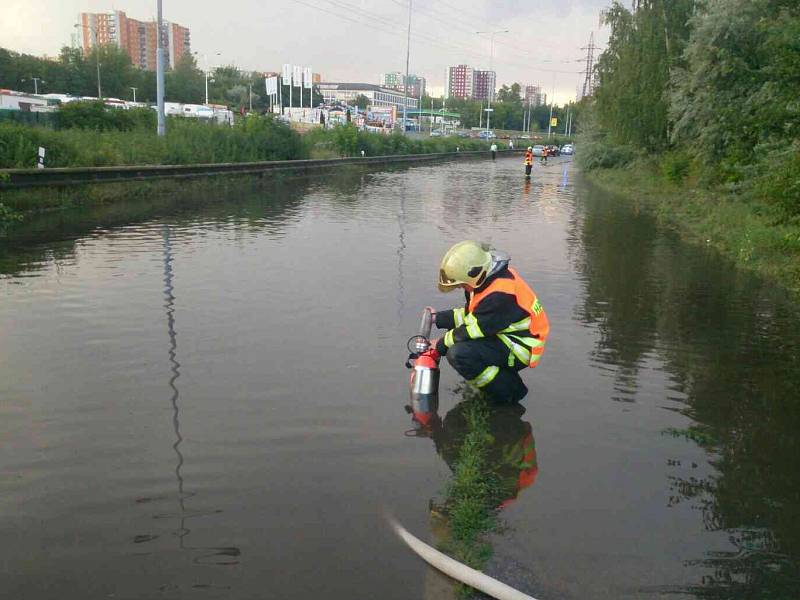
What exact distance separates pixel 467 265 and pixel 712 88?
20365mm

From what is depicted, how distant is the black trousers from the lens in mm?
5844

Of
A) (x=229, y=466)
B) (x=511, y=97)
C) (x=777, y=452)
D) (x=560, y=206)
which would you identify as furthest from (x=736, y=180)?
(x=511, y=97)

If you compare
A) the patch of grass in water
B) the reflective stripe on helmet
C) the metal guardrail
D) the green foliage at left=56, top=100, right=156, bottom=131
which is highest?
the green foliage at left=56, top=100, right=156, bottom=131

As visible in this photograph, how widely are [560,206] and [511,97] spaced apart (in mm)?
166553

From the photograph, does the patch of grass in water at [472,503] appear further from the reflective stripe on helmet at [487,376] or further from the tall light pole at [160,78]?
the tall light pole at [160,78]

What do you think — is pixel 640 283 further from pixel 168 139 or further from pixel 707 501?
pixel 168 139

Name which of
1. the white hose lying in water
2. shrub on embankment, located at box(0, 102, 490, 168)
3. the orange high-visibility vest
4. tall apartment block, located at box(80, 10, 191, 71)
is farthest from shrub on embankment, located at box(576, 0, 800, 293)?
tall apartment block, located at box(80, 10, 191, 71)

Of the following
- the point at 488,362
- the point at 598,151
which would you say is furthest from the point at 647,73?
the point at 488,362

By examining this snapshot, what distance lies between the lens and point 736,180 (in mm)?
19844

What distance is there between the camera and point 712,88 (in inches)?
906

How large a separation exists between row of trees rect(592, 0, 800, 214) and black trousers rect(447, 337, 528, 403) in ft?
25.0

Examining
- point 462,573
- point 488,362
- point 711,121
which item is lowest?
point 462,573

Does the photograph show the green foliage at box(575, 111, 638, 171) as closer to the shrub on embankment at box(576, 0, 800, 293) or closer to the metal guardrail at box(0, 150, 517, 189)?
the shrub on embankment at box(576, 0, 800, 293)

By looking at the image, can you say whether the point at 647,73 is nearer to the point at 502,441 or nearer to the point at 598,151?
the point at 598,151
